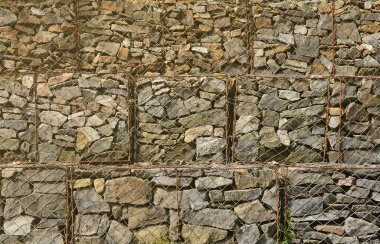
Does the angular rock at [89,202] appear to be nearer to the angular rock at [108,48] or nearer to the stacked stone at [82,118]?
the stacked stone at [82,118]

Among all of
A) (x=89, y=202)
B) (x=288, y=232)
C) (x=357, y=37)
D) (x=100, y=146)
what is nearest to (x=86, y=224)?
(x=89, y=202)

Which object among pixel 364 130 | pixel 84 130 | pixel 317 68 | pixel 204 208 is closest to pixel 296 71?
pixel 317 68

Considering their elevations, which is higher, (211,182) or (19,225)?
(211,182)

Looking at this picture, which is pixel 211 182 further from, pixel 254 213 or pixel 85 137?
pixel 85 137

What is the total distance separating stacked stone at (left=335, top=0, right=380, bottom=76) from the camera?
4.43m

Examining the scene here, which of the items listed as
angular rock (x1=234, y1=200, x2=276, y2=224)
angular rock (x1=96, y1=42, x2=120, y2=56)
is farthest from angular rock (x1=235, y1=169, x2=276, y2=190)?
angular rock (x1=96, y1=42, x2=120, y2=56)

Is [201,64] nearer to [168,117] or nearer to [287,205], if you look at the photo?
[168,117]

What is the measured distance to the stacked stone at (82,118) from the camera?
412 centimetres

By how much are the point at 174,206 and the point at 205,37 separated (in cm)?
155

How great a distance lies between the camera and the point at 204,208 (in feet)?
12.9

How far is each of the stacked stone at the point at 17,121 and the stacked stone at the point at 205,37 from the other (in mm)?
1243

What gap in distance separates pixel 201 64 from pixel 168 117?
1.94 feet

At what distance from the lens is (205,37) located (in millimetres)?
4426

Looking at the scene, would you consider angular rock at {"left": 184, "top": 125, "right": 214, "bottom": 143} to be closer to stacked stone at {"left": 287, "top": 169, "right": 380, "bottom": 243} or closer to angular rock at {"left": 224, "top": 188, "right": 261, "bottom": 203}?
angular rock at {"left": 224, "top": 188, "right": 261, "bottom": 203}
